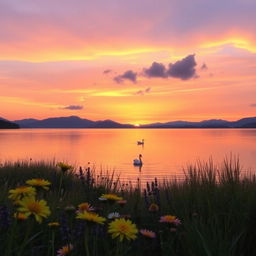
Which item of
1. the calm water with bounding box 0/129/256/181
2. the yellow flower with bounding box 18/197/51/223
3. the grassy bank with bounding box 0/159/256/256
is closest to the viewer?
the yellow flower with bounding box 18/197/51/223

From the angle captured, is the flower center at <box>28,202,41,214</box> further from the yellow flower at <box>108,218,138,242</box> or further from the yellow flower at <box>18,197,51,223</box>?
the yellow flower at <box>108,218,138,242</box>

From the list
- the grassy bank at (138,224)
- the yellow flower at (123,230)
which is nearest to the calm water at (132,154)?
the grassy bank at (138,224)

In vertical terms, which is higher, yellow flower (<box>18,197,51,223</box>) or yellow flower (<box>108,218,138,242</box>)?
yellow flower (<box>18,197,51,223</box>)

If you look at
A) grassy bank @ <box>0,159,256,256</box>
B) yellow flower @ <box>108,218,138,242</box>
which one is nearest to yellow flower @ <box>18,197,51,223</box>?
grassy bank @ <box>0,159,256,256</box>

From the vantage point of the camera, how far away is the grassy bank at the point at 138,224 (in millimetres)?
2344

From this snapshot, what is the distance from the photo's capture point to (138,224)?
155 inches

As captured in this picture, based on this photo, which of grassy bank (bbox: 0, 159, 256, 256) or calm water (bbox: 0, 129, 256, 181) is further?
calm water (bbox: 0, 129, 256, 181)

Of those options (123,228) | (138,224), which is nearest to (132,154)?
(138,224)

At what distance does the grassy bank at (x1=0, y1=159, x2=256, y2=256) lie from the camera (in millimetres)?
2344

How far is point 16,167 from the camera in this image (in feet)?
45.7

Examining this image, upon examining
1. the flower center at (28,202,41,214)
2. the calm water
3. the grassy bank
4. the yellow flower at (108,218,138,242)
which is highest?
the flower center at (28,202,41,214)

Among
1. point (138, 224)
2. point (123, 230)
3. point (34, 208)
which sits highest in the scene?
point (34, 208)

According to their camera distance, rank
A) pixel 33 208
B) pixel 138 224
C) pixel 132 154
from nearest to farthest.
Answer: pixel 33 208
pixel 138 224
pixel 132 154

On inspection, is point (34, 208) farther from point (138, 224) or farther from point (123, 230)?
point (138, 224)
